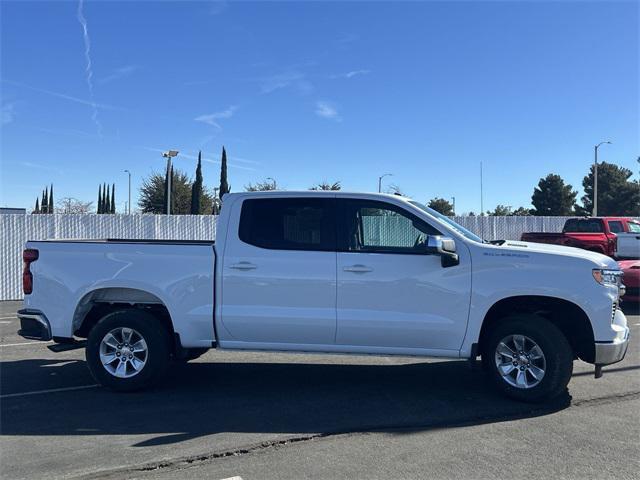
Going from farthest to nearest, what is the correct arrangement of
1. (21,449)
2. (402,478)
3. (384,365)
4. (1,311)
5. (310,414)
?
1. (1,311)
2. (384,365)
3. (310,414)
4. (21,449)
5. (402,478)

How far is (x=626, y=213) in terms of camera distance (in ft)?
199

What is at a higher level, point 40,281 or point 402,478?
point 40,281

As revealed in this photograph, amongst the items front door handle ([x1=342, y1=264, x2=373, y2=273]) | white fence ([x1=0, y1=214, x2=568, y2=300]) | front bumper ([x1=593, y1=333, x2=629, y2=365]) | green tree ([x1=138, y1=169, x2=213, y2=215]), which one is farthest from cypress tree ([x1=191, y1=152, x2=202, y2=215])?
front bumper ([x1=593, y1=333, x2=629, y2=365])

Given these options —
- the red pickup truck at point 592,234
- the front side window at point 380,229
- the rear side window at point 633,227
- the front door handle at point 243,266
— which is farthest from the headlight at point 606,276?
the rear side window at point 633,227

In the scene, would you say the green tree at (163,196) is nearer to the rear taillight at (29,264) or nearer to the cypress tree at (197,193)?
the cypress tree at (197,193)

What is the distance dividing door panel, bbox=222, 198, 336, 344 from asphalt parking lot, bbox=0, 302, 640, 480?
72 centimetres

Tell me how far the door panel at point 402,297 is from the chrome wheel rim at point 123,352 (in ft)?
7.05

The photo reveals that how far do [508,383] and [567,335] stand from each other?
890mm

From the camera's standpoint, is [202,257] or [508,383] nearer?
[508,383]

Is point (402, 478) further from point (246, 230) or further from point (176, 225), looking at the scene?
point (176, 225)

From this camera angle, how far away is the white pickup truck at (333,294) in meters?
5.38

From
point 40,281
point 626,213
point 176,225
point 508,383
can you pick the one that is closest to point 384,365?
point 508,383

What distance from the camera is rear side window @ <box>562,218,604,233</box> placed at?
1850 cm

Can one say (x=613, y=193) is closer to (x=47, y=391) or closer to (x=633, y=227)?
(x=633, y=227)
